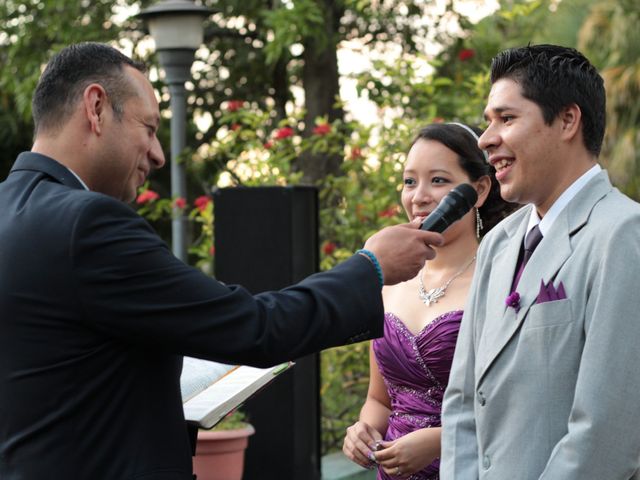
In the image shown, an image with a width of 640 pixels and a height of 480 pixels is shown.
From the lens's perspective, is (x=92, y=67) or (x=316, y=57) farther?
(x=316, y=57)

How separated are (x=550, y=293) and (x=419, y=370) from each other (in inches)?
46.8

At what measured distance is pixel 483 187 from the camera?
4.11 m

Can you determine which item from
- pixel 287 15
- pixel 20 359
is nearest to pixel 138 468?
pixel 20 359

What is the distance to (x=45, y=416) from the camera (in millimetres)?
2570

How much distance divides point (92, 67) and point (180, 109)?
6279mm

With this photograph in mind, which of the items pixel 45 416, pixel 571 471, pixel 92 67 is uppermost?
pixel 92 67

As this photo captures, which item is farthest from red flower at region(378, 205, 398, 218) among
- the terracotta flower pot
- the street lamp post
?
the street lamp post

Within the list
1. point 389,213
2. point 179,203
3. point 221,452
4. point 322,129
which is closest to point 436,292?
point 221,452

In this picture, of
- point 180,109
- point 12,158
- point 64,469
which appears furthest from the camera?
point 12,158

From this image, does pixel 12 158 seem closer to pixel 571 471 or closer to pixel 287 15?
pixel 287 15

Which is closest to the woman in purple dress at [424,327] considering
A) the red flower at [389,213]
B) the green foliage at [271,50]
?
the red flower at [389,213]

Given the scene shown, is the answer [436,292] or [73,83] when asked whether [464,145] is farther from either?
[73,83]

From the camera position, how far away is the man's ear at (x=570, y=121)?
2.96m

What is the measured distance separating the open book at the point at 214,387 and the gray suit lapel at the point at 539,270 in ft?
1.93
